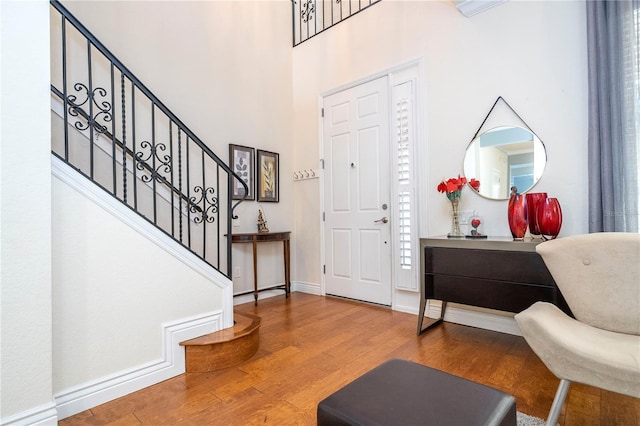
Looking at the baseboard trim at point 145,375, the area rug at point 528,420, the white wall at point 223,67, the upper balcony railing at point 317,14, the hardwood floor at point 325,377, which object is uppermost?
the upper balcony railing at point 317,14

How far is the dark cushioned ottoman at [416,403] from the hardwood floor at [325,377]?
2.21ft

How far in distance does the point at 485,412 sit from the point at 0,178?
2.14 m

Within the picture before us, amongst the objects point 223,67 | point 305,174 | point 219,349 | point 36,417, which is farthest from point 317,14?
point 36,417

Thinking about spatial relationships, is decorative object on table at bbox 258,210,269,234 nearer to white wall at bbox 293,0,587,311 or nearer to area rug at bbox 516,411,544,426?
white wall at bbox 293,0,587,311

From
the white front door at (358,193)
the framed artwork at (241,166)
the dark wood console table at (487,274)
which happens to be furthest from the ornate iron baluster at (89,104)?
the dark wood console table at (487,274)

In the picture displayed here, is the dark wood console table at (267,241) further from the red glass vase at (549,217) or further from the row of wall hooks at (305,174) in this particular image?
the red glass vase at (549,217)

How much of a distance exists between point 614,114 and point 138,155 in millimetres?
3798

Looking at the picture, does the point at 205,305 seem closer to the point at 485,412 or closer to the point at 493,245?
the point at 485,412

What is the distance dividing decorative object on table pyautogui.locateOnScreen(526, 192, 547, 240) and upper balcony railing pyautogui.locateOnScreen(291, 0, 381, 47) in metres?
2.97

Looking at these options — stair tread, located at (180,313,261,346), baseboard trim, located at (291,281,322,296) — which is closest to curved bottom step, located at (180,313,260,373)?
stair tread, located at (180,313,261,346)

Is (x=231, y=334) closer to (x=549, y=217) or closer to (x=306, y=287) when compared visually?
(x=306, y=287)

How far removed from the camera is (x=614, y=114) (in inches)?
85.7

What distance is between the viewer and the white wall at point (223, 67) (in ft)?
10.3

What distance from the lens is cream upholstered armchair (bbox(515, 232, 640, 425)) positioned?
1.34 m
